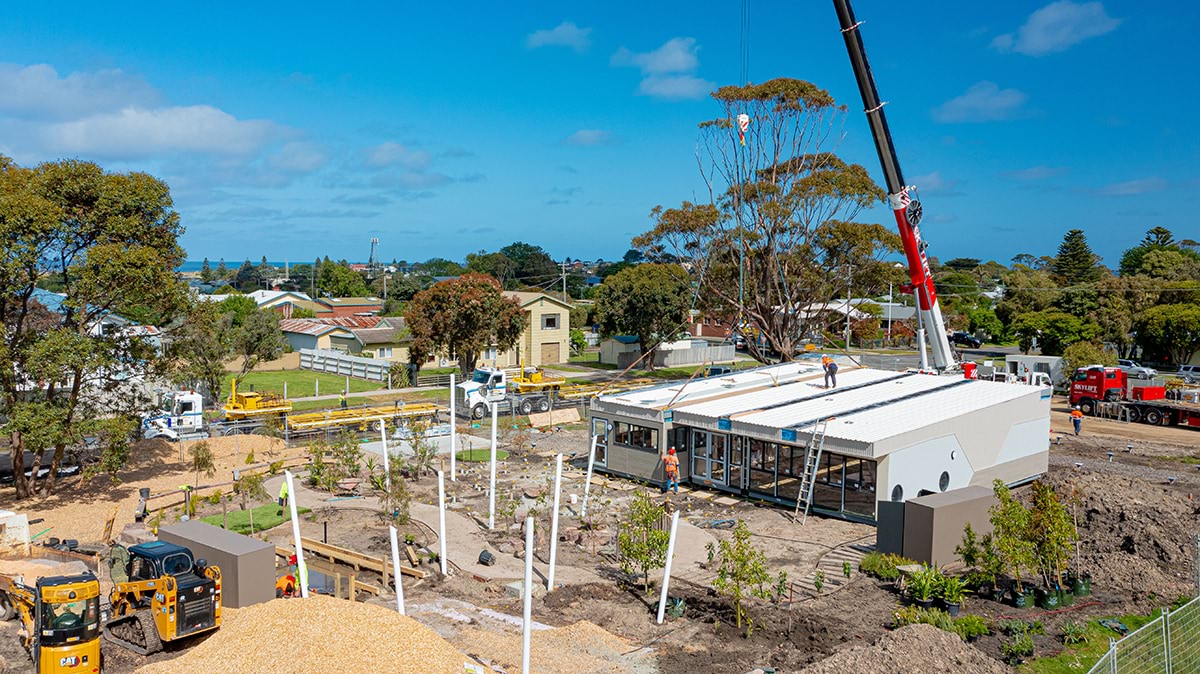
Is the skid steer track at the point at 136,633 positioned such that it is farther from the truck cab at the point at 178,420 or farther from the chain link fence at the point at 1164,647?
the truck cab at the point at 178,420

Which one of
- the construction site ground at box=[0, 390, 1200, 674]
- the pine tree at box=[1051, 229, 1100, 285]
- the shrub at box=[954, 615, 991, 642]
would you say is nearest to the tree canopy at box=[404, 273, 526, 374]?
the construction site ground at box=[0, 390, 1200, 674]

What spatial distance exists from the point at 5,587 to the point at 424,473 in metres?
13.0

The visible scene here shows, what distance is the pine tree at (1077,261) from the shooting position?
97062mm

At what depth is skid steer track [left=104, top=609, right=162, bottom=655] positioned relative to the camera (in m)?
Answer: 13.0

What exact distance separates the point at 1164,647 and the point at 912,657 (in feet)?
10.7

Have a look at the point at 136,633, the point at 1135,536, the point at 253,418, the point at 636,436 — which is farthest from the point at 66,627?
the point at 253,418

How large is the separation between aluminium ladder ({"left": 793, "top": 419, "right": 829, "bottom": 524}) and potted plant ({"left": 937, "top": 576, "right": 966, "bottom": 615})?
6372mm

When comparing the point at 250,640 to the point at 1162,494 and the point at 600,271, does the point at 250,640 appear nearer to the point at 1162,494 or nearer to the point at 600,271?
the point at 1162,494

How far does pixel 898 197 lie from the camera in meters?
32.5

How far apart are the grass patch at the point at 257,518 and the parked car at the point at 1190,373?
46640 mm

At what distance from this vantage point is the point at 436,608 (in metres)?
15.5

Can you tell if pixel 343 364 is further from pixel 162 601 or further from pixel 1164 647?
pixel 1164 647

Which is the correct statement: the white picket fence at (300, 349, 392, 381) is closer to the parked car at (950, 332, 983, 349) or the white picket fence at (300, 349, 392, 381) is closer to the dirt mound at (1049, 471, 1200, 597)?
the dirt mound at (1049, 471, 1200, 597)

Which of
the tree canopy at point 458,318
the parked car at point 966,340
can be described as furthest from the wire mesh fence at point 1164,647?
the parked car at point 966,340
